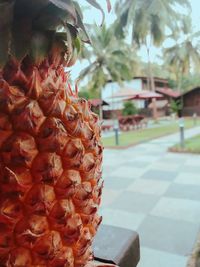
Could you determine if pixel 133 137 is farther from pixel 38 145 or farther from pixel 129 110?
pixel 38 145

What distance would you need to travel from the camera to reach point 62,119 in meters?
0.66

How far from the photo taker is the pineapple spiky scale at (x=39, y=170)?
2.03 feet

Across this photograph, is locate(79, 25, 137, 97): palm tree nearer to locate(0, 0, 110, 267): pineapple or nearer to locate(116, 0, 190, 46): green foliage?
locate(116, 0, 190, 46): green foliage

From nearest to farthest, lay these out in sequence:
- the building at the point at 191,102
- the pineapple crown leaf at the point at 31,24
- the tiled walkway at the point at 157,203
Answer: the pineapple crown leaf at the point at 31,24 → the tiled walkway at the point at 157,203 → the building at the point at 191,102

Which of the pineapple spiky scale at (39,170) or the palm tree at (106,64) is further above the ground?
the palm tree at (106,64)

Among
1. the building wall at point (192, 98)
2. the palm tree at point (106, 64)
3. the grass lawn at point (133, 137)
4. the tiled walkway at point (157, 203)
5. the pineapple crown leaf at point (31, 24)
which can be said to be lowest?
the tiled walkway at point (157, 203)

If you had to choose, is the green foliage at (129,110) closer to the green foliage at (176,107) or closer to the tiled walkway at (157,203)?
the green foliage at (176,107)

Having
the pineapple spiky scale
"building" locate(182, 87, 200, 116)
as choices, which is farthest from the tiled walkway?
"building" locate(182, 87, 200, 116)

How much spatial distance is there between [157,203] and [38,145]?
3404 mm

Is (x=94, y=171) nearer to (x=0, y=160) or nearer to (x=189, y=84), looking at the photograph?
(x=0, y=160)

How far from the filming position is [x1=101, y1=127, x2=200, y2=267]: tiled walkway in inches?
104

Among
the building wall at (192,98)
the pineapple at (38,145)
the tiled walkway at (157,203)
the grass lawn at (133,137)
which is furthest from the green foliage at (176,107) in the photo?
the pineapple at (38,145)

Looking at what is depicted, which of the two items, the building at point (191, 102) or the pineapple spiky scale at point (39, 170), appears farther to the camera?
the building at point (191, 102)

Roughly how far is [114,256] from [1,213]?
0.43 metres
